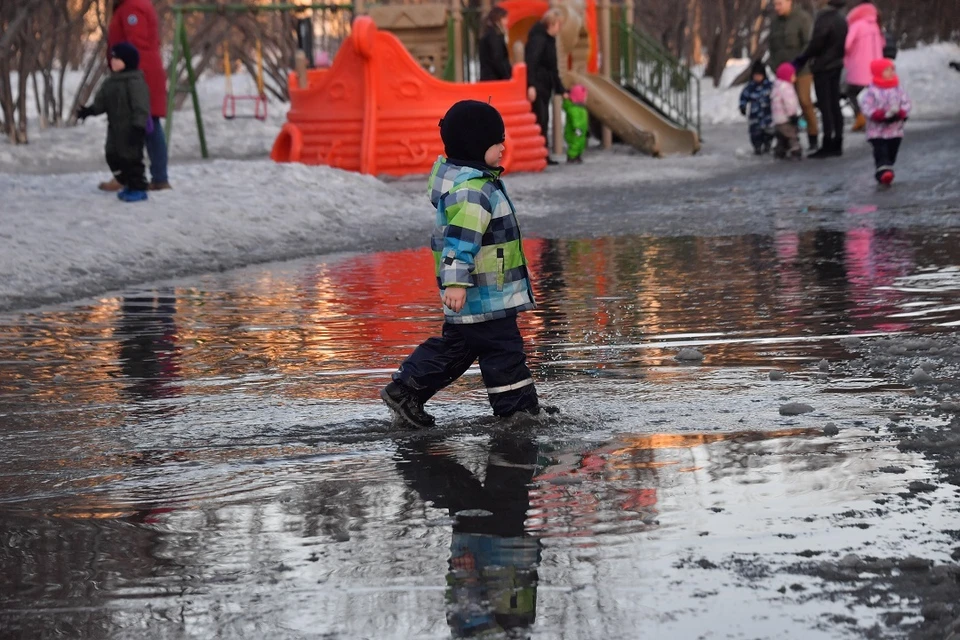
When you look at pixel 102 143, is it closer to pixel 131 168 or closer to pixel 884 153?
pixel 131 168

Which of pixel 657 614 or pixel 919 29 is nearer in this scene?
pixel 657 614

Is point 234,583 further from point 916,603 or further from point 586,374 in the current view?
point 586,374

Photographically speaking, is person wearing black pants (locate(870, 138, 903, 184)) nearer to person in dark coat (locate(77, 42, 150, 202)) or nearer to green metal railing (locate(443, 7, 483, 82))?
person in dark coat (locate(77, 42, 150, 202))

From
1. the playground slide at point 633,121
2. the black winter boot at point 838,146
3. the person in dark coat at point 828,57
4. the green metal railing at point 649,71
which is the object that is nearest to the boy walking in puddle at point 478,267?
the person in dark coat at point 828,57

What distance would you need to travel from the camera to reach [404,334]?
754cm

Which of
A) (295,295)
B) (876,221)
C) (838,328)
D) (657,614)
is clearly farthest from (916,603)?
(876,221)

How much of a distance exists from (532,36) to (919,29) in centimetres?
1825

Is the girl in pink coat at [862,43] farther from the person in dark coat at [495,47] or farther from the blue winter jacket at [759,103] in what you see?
the person in dark coat at [495,47]

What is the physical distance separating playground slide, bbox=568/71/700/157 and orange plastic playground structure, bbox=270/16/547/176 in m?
3.32

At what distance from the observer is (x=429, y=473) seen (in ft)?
15.7

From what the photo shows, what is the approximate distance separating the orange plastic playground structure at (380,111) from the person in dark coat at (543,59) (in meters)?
1.13

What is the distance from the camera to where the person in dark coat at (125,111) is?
13.0 metres

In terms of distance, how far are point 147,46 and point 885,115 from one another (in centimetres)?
707

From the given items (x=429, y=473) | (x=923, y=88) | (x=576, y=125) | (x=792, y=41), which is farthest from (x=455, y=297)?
(x=923, y=88)
